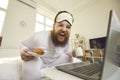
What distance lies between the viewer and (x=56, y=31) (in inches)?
31.9

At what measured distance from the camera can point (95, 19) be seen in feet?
11.9

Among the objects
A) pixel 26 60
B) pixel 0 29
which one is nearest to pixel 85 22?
pixel 0 29

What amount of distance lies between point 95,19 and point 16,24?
2752 mm

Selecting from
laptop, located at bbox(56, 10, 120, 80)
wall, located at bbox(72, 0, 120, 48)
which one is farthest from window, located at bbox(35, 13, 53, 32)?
laptop, located at bbox(56, 10, 120, 80)

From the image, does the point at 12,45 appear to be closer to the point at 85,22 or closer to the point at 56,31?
the point at 56,31

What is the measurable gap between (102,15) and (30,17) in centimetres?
251

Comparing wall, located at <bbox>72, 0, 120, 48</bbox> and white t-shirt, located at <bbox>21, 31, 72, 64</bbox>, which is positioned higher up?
wall, located at <bbox>72, 0, 120, 48</bbox>

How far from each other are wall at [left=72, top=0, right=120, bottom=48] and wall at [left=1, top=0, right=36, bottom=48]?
6.78 ft

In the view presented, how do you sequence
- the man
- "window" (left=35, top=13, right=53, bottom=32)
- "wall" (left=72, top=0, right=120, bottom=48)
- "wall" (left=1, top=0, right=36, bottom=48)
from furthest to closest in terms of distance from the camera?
"window" (left=35, top=13, right=53, bottom=32) < "wall" (left=72, top=0, right=120, bottom=48) < "wall" (left=1, top=0, right=36, bottom=48) < the man

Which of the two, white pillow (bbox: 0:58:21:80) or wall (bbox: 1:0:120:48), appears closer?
white pillow (bbox: 0:58:21:80)

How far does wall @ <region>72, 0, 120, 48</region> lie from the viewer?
130 inches

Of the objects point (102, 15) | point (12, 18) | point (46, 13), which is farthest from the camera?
point (46, 13)

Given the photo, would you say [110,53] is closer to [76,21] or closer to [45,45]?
[45,45]

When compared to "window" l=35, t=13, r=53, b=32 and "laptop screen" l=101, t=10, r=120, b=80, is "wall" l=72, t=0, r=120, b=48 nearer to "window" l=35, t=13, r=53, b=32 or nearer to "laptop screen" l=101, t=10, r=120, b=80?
"window" l=35, t=13, r=53, b=32
